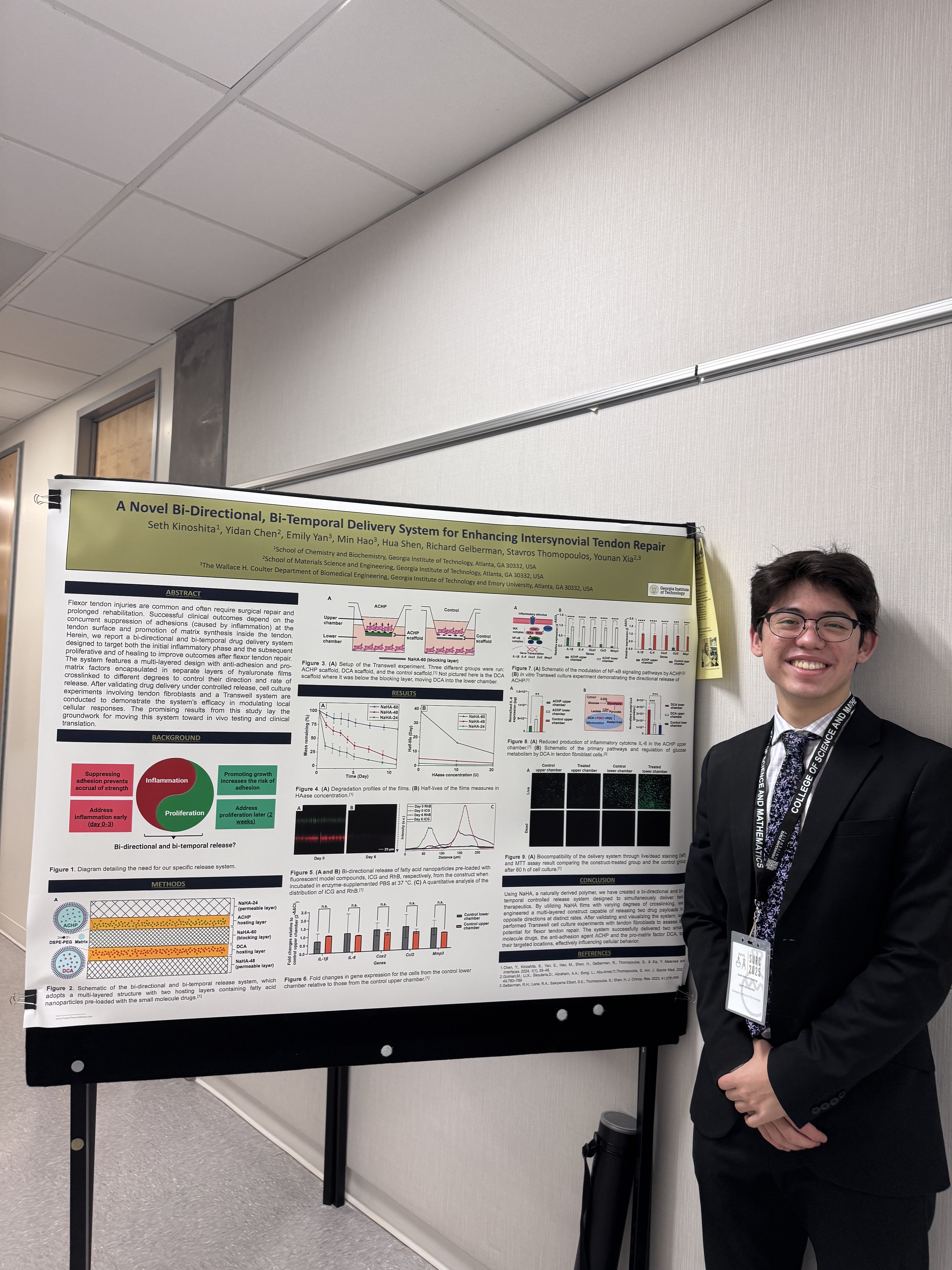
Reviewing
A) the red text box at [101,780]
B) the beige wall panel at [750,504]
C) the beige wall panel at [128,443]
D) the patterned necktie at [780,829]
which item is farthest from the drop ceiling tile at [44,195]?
the patterned necktie at [780,829]

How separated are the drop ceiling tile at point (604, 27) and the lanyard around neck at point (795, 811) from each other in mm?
1541

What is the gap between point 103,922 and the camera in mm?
1699

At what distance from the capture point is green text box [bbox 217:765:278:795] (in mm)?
1776

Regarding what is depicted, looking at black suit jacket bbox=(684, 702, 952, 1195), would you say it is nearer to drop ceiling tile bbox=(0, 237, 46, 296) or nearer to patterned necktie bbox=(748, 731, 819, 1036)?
patterned necktie bbox=(748, 731, 819, 1036)

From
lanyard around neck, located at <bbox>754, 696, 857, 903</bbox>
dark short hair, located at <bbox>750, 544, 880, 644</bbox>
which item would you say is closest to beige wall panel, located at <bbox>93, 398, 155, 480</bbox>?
dark short hair, located at <bbox>750, 544, 880, 644</bbox>

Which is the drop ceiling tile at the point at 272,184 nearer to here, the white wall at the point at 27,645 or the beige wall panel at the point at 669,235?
the beige wall panel at the point at 669,235

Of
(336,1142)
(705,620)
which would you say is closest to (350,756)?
(705,620)

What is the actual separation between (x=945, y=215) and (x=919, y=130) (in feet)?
0.61

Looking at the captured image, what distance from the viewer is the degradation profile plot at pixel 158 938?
170cm

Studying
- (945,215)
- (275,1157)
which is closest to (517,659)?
(945,215)

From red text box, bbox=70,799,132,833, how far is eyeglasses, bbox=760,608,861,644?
4.26ft

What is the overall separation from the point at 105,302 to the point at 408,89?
202cm

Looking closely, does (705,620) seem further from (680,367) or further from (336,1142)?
(336,1142)

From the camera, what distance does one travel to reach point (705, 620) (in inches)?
79.0
